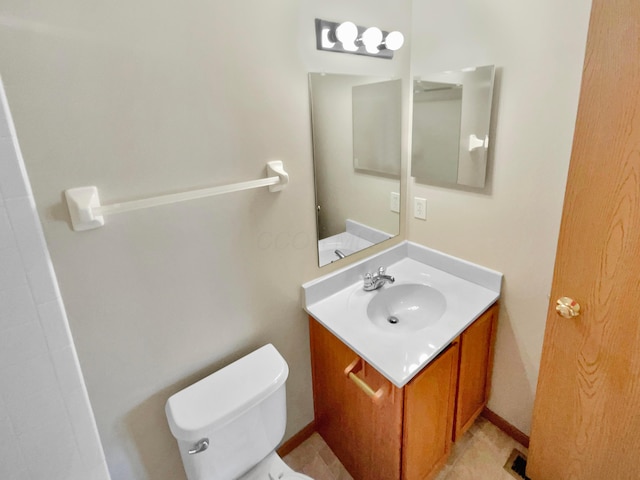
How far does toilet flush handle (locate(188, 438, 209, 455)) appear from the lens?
1044 mm

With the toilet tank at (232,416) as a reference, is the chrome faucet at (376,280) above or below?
above

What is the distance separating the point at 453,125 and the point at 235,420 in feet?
4.79

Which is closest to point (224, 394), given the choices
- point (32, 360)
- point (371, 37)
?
point (32, 360)

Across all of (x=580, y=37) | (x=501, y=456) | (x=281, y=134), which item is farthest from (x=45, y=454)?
(x=580, y=37)

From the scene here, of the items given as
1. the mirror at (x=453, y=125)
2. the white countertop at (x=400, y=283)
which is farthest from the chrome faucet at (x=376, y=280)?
the mirror at (x=453, y=125)

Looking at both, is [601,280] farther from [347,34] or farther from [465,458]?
[347,34]

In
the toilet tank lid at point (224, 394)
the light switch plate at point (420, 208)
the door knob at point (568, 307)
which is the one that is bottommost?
the toilet tank lid at point (224, 394)

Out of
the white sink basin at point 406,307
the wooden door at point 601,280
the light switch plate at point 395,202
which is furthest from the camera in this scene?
the light switch plate at point 395,202

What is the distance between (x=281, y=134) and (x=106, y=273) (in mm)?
737

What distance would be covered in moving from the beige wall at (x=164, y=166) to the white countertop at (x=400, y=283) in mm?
220

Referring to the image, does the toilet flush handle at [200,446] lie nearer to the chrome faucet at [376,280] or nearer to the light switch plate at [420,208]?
the chrome faucet at [376,280]

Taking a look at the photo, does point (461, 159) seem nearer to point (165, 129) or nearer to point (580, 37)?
point (580, 37)

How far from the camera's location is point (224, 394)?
1.11m

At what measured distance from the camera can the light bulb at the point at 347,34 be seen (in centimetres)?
120
